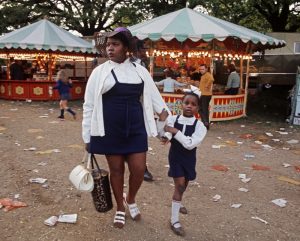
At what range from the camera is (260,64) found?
18.2 meters

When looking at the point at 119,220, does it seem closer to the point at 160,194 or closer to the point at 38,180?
the point at 160,194

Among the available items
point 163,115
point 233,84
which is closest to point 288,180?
point 163,115

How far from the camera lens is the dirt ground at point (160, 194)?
3.75 m

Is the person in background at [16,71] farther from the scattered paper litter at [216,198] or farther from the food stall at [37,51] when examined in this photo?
the scattered paper litter at [216,198]

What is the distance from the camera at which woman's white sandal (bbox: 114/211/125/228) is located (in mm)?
3685

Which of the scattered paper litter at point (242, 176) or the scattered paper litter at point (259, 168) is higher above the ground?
the scattered paper litter at point (242, 176)

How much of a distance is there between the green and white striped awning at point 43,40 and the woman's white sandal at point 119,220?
479 inches

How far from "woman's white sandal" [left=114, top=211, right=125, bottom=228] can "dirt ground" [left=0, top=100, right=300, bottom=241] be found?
6cm

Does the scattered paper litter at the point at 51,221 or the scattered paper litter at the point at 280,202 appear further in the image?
the scattered paper litter at the point at 280,202

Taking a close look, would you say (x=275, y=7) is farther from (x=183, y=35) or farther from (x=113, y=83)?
(x=113, y=83)

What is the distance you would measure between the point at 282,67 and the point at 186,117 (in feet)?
52.6

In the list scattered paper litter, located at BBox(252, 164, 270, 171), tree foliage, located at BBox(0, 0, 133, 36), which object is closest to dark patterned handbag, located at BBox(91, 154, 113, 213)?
scattered paper litter, located at BBox(252, 164, 270, 171)

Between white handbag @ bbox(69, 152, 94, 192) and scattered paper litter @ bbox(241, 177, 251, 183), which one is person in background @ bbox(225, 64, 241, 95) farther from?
white handbag @ bbox(69, 152, 94, 192)

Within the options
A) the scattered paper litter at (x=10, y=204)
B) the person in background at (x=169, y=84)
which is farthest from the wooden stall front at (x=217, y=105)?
the scattered paper litter at (x=10, y=204)
